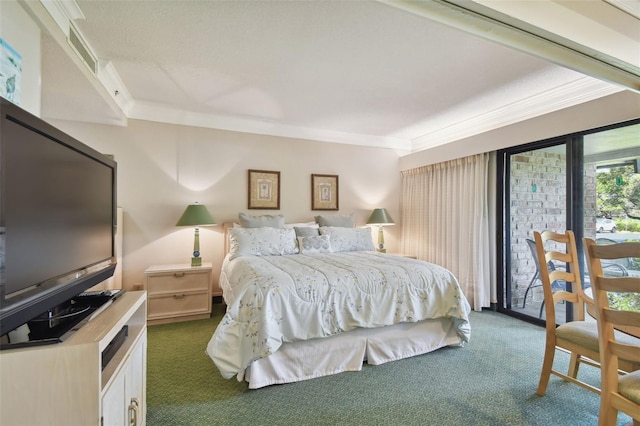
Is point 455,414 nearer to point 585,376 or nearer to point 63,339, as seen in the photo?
point 585,376

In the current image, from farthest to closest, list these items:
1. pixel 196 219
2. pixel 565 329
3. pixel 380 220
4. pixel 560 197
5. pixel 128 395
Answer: pixel 380 220, pixel 196 219, pixel 560 197, pixel 565 329, pixel 128 395

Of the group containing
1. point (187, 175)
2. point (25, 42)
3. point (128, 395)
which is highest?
point (25, 42)

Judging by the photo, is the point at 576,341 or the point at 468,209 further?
the point at 468,209

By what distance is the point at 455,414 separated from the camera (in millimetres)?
1646

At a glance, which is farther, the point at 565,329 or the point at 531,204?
the point at 531,204

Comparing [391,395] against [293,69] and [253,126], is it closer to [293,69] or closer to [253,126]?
[293,69]

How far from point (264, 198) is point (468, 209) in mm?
2743

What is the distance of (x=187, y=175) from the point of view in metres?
3.68

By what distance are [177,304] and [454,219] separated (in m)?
3.61

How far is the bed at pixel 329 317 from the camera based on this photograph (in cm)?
187

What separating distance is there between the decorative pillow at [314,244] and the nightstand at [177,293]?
1.08 m

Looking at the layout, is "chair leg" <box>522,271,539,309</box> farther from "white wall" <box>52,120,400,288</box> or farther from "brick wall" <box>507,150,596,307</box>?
"white wall" <box>52,120,400,288</box>

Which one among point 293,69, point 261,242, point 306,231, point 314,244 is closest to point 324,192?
point 306,231

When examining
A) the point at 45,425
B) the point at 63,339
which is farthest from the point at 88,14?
the point at 45,425
